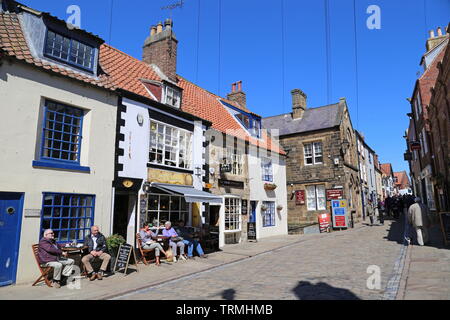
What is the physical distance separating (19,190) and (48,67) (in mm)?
3470

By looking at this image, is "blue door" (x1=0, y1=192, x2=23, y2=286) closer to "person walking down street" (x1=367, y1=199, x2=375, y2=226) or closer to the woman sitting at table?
the woman sitting at table

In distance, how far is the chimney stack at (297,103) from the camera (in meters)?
26.4

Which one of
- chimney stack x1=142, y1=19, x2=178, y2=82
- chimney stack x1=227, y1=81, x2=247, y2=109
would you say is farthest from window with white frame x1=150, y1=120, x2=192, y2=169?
chimney stack x1=227, y1=81, x2=247, y2=109

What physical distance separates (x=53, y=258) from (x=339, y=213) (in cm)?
1872

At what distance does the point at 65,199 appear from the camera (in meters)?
8.91

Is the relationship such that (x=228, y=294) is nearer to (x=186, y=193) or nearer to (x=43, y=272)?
(x=43, y=272)

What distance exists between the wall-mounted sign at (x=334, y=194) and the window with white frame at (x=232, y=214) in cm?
903

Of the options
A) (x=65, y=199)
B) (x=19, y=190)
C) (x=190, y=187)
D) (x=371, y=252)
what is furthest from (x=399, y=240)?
(x=19, y=190)

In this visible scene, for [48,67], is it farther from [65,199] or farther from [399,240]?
[399,240]

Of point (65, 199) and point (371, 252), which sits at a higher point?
point (65, 199)

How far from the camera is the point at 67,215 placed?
8961 mm

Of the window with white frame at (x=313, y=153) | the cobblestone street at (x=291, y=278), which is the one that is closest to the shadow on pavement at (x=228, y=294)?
the cobblestone street at (x=291, y=278)

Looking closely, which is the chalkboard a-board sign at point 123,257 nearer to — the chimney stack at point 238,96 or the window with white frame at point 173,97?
the window with white frame at point 173,97
